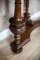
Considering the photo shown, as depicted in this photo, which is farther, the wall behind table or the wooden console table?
the wall behind table

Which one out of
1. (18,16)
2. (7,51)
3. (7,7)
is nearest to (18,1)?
(18,16)

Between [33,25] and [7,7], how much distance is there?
325 millimetres

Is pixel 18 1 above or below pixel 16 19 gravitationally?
above

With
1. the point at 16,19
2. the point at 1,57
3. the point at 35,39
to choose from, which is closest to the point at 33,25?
the point at 35,39

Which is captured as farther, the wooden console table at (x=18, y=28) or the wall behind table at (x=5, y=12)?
the wall behind table at (x=5, y=12)

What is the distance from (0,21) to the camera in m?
1.47

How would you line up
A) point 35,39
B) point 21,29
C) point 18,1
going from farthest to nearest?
point 35,39 < point 21,29 < point 18,1

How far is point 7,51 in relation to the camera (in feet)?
4.43

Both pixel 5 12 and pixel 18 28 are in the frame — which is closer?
pixel 18 28

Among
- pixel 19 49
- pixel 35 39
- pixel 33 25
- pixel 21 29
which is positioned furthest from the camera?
pixel 35 39

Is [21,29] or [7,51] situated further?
[7,51]

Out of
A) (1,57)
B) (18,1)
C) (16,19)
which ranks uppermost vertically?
(18,1)

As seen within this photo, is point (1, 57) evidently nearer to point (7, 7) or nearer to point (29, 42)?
point (29, 42)

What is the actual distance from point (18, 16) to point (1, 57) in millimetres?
388
